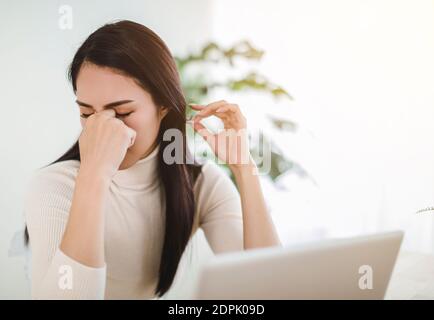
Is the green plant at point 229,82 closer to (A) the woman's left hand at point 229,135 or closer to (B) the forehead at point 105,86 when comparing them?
(A) the woman's left hand at point 229,135

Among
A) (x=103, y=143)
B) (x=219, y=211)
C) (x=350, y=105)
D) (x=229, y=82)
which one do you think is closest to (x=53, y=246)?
(x=103, y=143)

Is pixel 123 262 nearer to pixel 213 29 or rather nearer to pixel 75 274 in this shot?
pixel 75 274

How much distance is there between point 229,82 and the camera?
175 cm

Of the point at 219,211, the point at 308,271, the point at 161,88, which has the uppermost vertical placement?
the point at 161,88

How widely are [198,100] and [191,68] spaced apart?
0.14m

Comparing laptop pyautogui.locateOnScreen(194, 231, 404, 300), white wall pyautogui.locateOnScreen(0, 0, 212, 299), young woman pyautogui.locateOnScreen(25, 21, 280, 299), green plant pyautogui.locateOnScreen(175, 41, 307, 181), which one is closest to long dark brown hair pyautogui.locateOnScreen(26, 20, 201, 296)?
young woman pyautogui.locateOnScreen(25, 21, 280, 299)

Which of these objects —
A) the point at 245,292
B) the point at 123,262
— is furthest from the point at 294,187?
the point at 245,292

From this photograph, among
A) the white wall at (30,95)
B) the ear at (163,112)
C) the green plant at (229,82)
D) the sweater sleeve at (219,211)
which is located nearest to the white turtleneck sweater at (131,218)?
the sweater sleeve at (219,211)

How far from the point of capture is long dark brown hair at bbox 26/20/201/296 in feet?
3.68

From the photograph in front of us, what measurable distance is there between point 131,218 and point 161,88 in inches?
15.1

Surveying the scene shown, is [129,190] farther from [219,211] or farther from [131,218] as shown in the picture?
[219,211]

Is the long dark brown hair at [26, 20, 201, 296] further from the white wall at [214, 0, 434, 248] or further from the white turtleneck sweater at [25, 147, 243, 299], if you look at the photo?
the white wall at [214, 0, 434, 248]

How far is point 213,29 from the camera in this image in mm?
1943

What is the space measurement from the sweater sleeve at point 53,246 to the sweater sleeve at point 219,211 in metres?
0.41
